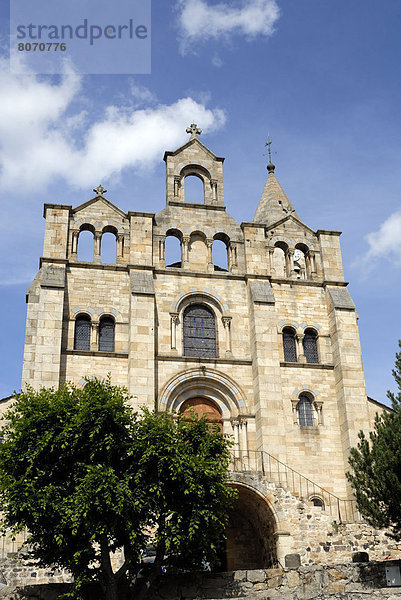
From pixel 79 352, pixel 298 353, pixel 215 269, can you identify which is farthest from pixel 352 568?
pixel 215 269

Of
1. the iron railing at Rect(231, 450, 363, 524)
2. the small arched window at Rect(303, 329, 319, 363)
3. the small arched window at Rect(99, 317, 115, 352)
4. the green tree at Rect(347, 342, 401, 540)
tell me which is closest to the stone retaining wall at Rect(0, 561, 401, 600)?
the green tree at Rect(347, 342, 401, 540)

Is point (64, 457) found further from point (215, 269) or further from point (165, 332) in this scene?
point (215, 269)

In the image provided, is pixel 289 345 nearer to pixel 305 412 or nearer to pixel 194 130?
pixel 305 412

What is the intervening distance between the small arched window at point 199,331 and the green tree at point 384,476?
10.9 meters

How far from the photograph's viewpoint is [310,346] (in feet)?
103

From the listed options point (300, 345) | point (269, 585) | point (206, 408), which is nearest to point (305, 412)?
point (300, 345)

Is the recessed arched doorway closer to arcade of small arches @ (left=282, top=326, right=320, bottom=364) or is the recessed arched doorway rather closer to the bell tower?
arcade of small arches @ (left=282, top=326, right=320, bottom=364)

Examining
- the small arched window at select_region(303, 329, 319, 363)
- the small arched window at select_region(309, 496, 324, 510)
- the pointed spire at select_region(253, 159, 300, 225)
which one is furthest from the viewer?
the pointed spire at select_region(253, 159, 300, 225)

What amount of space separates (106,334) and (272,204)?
686 inches

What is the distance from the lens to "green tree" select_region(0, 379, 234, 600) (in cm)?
1889

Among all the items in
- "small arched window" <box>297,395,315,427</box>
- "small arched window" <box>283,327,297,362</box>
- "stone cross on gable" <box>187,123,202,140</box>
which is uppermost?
"stone cross on gable" <box>187,123,202,140</box>

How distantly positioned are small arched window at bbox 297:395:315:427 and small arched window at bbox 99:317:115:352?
27.9 ft

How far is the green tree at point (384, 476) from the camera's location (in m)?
19.5

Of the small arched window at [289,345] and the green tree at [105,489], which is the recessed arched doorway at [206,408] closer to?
the small arched window at [289,345]
